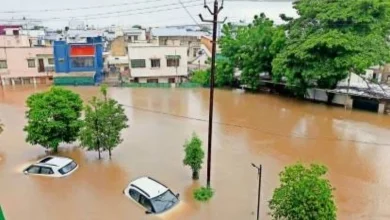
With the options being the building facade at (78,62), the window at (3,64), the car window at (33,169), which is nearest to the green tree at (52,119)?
the car window at (33,169)

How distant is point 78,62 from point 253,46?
14382 mm

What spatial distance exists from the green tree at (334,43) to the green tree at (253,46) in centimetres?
148

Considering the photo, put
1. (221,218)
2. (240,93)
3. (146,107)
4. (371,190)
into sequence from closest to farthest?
(221,218)
(371,190)
(146,107)
(240,93)

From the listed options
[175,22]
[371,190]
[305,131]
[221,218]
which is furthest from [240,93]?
[175,22]

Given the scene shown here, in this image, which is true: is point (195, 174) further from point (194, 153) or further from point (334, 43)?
point (334, 43)

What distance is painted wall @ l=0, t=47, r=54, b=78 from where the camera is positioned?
3062 cm

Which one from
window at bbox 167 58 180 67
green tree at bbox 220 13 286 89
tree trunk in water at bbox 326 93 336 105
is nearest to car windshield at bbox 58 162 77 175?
green tree at bbox 220 13 286 89

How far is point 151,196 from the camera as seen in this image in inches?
433

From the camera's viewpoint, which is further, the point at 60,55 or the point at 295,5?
the point at 60,55

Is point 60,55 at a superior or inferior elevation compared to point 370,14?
inferior

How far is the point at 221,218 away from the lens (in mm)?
10953

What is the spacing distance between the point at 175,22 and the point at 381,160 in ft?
226

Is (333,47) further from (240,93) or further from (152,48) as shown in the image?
(152,48)

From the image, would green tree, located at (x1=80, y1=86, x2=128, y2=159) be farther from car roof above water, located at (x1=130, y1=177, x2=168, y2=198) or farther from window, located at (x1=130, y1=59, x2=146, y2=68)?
window, located at (x1=130, y1=59, x2=146, y2=68)
